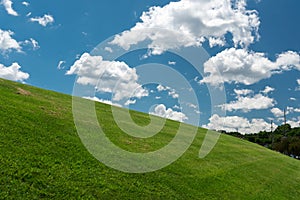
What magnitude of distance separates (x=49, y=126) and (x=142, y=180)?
7.68 m

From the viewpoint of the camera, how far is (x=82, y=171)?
17.1 meters

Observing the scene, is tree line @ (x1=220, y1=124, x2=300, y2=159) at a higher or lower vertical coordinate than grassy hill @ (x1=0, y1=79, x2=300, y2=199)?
higher

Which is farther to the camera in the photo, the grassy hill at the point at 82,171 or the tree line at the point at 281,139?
the tree line at the point at 281,139

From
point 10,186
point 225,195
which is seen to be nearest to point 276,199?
point 225,195

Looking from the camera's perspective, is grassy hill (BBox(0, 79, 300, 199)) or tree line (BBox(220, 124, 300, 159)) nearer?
grassy hill (BBox(0, 79, 300, 199))

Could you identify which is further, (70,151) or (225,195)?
(225,195)

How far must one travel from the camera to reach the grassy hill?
14.9 m

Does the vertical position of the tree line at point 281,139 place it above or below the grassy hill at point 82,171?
above

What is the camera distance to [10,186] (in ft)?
45.1

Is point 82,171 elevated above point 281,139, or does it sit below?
below

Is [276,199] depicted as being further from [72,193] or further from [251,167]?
[72,193]

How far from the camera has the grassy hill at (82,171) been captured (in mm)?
14930

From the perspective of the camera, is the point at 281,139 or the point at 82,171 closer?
the point at 82,171

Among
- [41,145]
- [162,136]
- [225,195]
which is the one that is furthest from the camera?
[162,136]
